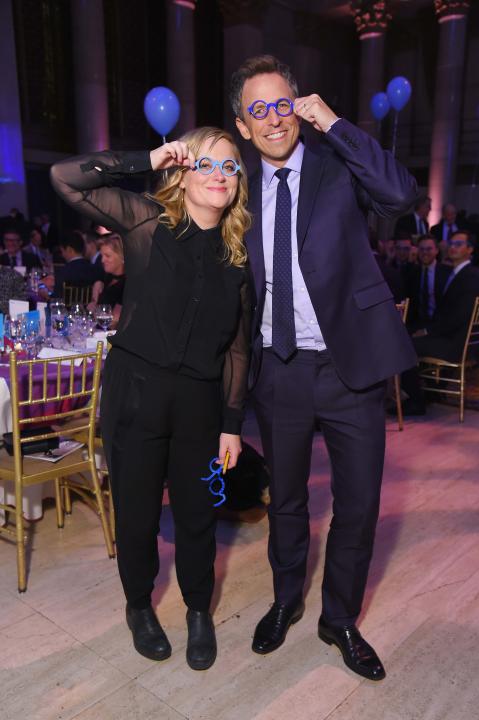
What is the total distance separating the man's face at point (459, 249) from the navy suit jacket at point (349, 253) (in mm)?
3505

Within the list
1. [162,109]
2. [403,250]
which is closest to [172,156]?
[403,250]

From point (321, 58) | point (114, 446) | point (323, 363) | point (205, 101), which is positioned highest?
point (321, 58)

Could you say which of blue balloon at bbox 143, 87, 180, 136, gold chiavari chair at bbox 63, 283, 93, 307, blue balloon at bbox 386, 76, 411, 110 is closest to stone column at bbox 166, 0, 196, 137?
blue balloon at bbox 386, 76, 411, 110

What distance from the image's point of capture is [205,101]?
1510cm

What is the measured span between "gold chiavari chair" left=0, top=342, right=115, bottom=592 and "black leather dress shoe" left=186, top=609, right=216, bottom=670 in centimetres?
76

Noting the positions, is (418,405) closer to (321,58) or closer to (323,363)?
(323,363)

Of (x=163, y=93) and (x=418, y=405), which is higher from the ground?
(x=163, y=93)

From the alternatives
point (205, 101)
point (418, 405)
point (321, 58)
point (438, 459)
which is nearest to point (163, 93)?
point (418, 405)

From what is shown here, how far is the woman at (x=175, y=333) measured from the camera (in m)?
1.65

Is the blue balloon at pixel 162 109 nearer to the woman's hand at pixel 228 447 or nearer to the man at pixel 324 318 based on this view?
the man at pixel 324 318

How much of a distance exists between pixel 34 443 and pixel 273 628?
50.5 inches

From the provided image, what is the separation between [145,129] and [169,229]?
44.6ft

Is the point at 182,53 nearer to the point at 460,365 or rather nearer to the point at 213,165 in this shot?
the point at 460,365

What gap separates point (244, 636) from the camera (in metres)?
2.14
